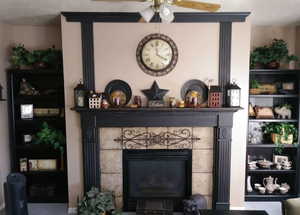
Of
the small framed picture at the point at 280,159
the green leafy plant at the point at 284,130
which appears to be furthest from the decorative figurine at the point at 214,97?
the small framed picture at the point at 280,159

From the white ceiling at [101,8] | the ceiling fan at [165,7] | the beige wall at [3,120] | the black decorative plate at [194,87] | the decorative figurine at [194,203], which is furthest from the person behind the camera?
the beige wall at [3,120]

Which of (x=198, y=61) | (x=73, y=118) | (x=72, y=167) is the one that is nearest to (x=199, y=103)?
(x=198, y=61)

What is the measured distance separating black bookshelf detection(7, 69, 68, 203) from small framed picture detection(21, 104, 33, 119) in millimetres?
59

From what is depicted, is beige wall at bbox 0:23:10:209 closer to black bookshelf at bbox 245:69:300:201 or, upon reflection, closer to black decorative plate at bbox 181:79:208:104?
black decorative plate at bbox 181:79:208:104

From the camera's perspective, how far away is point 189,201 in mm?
3025

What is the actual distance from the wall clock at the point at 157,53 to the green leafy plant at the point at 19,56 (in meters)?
1.62

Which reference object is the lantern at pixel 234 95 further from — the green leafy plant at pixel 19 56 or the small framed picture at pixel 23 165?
the small framed picture at pixel 23 165

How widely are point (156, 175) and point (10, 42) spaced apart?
2.79 meters

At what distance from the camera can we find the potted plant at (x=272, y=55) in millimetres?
3359

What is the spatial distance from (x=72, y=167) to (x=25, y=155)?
99 centimetres

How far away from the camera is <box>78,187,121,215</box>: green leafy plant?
9.58 feet

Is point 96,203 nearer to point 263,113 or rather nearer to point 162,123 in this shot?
point 162,123

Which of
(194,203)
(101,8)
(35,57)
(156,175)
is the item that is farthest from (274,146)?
(35,57)

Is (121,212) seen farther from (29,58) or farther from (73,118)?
(29,58)
